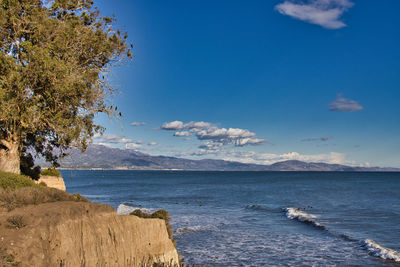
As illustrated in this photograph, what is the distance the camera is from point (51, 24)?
17109 millimetres

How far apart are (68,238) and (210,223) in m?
25.7

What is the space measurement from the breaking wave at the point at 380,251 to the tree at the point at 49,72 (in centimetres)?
2069

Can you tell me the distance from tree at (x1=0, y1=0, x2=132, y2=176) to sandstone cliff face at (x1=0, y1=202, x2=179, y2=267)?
7.95 meters

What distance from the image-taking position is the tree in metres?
16.0

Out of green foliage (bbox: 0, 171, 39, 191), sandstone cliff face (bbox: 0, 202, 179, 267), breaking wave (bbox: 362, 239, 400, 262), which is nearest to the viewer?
sandstone cliff face (bbox: 0, 202, 179, 267)

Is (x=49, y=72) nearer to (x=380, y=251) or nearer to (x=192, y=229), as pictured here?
(x=192, y=229)

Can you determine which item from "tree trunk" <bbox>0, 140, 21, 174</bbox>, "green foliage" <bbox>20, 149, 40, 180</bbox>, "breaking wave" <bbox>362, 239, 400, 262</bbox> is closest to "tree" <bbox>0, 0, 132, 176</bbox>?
"tree trunk" <bbox>0, 140, 21, 174</bbox>

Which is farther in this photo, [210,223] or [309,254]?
[210,223]

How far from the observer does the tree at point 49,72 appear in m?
16.0

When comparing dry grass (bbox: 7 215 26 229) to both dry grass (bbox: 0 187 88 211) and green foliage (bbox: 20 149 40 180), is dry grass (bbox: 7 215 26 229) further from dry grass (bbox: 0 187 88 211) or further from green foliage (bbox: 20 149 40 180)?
green foliage (bbox: 20 149 40 180)

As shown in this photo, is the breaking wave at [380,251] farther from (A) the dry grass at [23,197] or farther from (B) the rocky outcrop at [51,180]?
(B) the rocky outcrop at [51,180]

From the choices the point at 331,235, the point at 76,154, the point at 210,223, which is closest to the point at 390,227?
the point at 331,235

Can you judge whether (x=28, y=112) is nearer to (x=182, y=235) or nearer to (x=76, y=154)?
(x=76, y=154)

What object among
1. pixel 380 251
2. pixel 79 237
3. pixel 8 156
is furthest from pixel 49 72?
pixel 380 251
